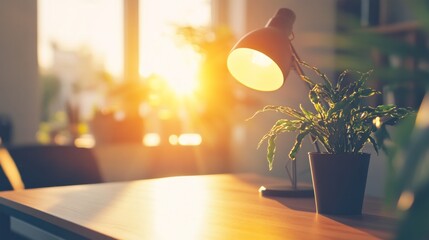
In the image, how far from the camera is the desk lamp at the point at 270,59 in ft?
4.90

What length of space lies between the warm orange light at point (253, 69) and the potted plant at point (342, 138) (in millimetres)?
323

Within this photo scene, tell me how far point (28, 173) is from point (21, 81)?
2.16 m

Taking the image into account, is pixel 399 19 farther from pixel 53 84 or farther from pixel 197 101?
pixel 53 84

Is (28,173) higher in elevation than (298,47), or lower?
lower

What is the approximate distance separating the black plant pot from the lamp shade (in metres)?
0.30

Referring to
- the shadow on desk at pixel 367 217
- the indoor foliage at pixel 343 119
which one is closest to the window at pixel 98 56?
the shadow on desk at pixel 367 217

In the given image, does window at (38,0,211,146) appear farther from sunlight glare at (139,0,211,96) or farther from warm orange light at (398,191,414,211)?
warm orange light at (398,191,414,211)

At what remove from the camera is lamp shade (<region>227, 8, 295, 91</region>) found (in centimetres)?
149

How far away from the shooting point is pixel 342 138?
1.33m

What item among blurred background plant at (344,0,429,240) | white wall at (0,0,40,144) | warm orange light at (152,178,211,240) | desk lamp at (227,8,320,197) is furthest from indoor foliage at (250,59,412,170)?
white wall at (0,0,40,144)

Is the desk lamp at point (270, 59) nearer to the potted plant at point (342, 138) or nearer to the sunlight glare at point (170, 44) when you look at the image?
the potted plant at point (342, 138)

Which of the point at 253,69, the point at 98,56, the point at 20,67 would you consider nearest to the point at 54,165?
the point at 253,69

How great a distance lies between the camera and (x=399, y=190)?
40 cm

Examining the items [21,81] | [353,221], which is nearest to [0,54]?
[21,81]
